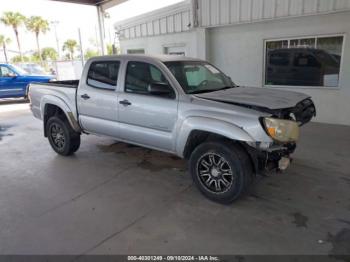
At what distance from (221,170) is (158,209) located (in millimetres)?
921

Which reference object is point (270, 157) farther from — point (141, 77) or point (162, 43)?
A: point (162, 43)

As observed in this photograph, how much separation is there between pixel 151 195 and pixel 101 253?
123cm

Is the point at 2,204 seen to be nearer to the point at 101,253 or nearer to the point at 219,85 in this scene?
the point at 101,253

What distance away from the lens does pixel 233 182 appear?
3.39 metres

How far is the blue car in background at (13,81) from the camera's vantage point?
12445 mm

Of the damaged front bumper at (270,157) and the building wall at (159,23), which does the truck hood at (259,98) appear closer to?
the damaged front bumper at (270,157)

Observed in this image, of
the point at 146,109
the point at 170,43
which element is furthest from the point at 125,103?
the point at 170,43

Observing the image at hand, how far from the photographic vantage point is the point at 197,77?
4340 mm

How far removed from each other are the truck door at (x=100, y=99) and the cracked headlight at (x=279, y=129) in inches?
93.0

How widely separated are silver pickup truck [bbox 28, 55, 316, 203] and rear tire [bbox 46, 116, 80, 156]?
0.09ft

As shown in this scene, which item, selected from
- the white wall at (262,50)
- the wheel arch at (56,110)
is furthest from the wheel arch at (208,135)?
the white wall at (262,50)

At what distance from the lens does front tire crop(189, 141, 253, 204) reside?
333cm

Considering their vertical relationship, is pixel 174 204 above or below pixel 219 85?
below

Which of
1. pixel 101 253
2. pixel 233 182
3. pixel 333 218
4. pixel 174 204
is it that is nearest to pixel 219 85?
pixel 233 182
